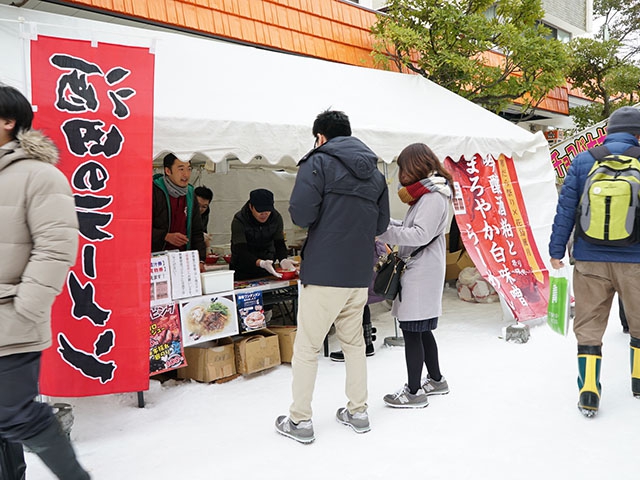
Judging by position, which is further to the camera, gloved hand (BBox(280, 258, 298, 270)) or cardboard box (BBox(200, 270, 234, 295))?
gloved hand (BBox(280, 258, 298, 270))

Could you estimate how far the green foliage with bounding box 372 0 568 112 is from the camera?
7.16 meters

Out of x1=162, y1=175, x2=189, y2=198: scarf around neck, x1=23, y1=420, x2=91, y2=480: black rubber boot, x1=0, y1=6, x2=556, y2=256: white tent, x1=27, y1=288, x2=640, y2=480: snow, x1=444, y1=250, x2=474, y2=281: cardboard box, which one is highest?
x1=0, y1=6, x2=556, y2=256: white tent

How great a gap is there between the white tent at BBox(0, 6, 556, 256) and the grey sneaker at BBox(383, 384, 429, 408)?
6.46 feet

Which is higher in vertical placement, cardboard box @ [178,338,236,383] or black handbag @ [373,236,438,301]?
black handbag @ [373,236,438,301]

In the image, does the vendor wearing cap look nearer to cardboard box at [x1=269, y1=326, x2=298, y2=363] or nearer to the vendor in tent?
the vendor in tent

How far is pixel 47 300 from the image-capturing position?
2.01 metres

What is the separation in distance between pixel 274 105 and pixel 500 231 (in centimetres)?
286

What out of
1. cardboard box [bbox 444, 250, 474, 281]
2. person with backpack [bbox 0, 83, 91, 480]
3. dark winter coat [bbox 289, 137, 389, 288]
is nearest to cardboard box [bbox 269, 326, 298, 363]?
dark winter coat [bbox 289, 137, 389, 288]

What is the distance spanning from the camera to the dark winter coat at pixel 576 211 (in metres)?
3.24

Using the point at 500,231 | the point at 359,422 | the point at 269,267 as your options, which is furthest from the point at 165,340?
the point at 500,231

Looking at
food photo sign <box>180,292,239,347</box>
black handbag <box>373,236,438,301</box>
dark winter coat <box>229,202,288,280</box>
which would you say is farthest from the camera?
dark winter coat <box>229,202,288,280</box>

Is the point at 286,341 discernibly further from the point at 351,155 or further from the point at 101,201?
the point at 351,155

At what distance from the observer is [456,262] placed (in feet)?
25.3

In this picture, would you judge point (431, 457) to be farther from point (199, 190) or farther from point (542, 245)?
point (199, 190)
